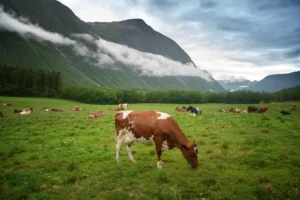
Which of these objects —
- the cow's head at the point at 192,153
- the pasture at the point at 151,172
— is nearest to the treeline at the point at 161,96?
the pasture at the point at 151,172

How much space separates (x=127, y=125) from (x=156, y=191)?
4659 millimetres

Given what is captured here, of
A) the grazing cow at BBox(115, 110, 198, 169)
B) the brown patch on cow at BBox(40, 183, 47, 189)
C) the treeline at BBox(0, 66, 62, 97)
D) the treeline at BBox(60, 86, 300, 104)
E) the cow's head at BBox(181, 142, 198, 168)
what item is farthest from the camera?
the treeline at BBox(60, 86, 300, 104)

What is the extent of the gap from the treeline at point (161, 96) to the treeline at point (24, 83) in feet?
26.3

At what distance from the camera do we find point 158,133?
436 inches

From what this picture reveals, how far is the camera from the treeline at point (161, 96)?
94.4 meters

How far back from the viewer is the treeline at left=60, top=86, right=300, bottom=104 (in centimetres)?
9444

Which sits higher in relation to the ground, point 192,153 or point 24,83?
point 24,83

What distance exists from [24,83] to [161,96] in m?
68.9

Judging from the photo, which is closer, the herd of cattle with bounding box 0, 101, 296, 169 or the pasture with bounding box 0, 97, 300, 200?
the pasture with bounding box 0, 97, 300, 200

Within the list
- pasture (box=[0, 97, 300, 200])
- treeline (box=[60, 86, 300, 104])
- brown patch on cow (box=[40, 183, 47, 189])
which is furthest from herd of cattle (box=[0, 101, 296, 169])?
treeline (box=[60, 86, 300, 104])

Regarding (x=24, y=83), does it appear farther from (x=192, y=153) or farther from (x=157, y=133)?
(x=192, y=153)

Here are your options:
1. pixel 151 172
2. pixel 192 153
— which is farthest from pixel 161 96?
pixel 151 172

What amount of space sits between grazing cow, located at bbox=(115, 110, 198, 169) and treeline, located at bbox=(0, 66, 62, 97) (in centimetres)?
9305

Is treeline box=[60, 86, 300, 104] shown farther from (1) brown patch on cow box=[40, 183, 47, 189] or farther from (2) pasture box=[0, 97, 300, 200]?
(1) brown patch on cow box=[40, 183, 47, 189]
